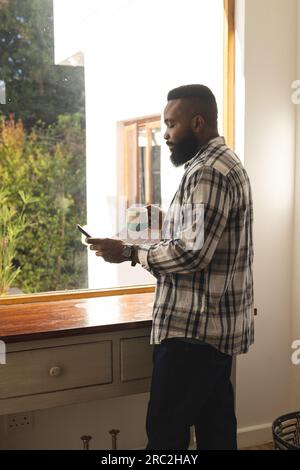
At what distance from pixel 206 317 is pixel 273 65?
4.71 feet

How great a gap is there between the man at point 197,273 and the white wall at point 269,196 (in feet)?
2.91

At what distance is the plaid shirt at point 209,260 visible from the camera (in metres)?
1.60

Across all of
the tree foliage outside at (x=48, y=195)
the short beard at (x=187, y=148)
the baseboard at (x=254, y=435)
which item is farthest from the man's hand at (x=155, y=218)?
the baseboard at (x=254, y=435)

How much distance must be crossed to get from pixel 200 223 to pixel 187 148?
293 mm

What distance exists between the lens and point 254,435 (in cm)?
272

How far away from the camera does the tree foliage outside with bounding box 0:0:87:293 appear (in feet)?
7.46

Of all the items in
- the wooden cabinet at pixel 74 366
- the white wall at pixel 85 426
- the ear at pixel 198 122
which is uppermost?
the ear at pixel 198 122

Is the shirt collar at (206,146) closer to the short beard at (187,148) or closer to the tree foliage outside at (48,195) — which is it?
the short beard at (187,148)

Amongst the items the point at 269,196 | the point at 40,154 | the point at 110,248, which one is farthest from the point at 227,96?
the point at 110,248

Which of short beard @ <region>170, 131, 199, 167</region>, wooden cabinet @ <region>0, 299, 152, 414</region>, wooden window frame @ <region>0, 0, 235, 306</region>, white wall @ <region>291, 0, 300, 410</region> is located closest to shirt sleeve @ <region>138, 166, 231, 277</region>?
short beard @ <region>170, 131, 199, 167</region>

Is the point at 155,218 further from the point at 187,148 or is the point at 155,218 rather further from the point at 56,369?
the point at 56,369

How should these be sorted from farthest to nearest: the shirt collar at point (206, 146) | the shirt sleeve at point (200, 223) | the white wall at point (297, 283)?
the white wall at point (297, 283)
the shirt collar at point (206, 146)
the shirt sleeve at point (200, 223)

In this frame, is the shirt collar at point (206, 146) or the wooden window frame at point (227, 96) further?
the wooden window frame at point (227, 96)

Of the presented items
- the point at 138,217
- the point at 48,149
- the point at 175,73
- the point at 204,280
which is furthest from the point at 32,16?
the point at 204,280
